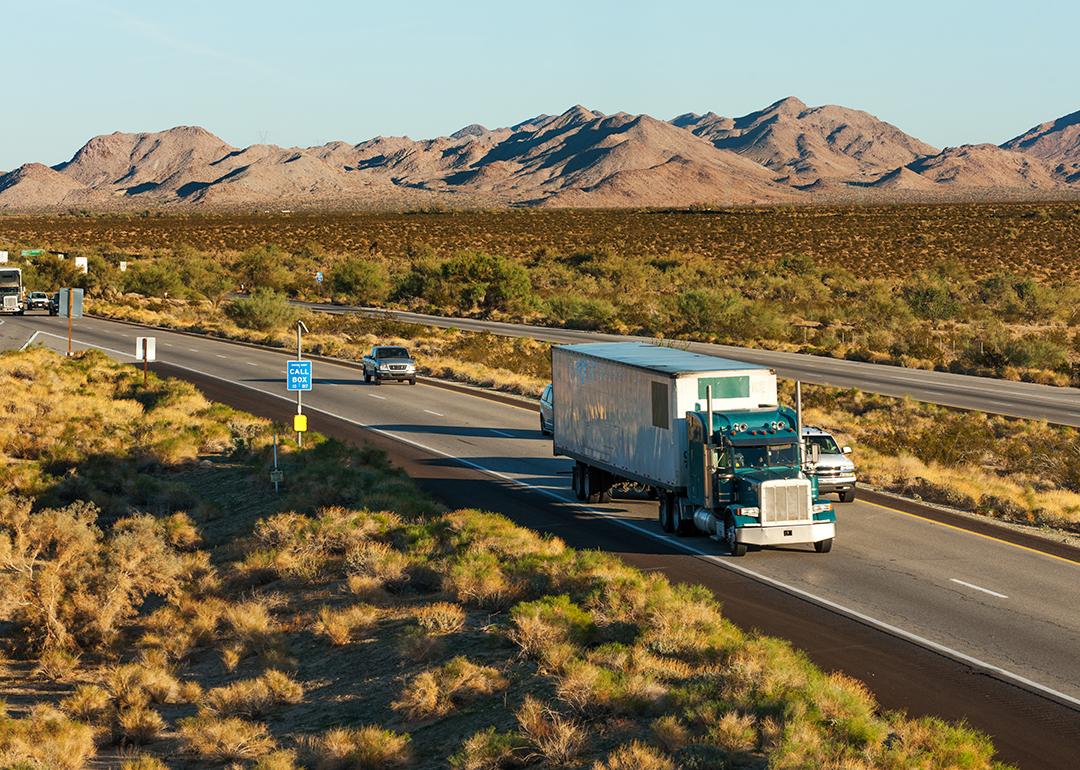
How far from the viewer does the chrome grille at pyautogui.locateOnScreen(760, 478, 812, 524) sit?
71.3 ft

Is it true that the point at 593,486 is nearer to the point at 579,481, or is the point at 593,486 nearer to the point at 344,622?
the point at 579,481

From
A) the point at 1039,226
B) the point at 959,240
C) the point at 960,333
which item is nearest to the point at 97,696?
the point at 960,333

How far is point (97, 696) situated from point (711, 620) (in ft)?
25.5

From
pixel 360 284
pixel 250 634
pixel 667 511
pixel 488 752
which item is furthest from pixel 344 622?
pixel 360 284

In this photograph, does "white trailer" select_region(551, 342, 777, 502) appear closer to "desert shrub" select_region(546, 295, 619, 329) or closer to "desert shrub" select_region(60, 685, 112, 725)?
"desert shrub" select_region(60, 685, 112, 725)

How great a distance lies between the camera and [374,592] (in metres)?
19.5

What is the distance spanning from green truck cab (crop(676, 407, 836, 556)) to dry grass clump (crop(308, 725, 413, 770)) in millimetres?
9828

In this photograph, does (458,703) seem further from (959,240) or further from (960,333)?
(959,240)

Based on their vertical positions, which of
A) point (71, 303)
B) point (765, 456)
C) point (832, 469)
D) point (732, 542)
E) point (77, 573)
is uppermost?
point (71, 303)

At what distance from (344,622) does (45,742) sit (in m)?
4.78

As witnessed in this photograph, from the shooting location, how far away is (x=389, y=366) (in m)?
49.0

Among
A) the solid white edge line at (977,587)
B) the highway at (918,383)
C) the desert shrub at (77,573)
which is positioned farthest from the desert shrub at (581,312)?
the solid white edge line at (977,587)

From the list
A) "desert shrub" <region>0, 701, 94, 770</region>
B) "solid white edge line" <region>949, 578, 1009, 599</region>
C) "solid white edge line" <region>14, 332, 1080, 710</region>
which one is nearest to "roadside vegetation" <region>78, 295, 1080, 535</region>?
"solid white edge line" <region>949, 578, 1009, 599</region>

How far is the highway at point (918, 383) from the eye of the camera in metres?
44.2
